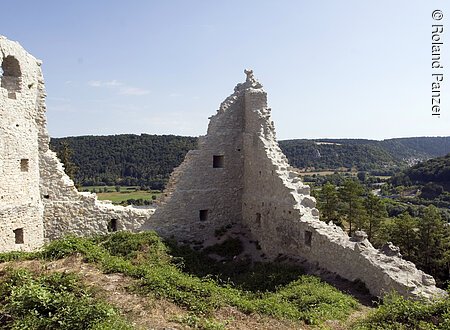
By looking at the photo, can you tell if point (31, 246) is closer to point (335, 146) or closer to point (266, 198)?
point (266, 198)

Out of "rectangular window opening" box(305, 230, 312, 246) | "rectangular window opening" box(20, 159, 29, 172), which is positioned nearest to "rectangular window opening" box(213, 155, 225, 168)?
"rectangular window opening" box(305, 230, 312, 246)

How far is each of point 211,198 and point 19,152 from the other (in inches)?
253

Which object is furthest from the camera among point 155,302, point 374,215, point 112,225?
point 374,215

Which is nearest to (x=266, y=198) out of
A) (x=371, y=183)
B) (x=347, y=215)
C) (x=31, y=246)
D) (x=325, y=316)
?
(x=325, y=316)

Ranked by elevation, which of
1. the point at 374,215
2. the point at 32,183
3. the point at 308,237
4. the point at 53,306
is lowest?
the point at 374,215

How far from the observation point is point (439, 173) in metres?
52.3

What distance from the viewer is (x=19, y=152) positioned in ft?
39.2

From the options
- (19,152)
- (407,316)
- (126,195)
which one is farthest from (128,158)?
(407,316)

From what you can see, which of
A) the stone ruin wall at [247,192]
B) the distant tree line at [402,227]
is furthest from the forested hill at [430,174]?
the stone ruin wall at [247,192]

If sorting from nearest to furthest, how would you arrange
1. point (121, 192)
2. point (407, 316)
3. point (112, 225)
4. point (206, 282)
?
point (407, 316) → point (206, 282) → point (112, 225) → point (121, 192)

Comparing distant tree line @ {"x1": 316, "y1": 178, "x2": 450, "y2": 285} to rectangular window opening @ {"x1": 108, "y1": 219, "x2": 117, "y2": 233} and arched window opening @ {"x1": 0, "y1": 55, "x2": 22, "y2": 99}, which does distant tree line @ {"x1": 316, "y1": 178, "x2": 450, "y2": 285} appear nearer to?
rectangular window opening @ {"x1": 108, "y1": 219, "x2": 117, "y2": 233}

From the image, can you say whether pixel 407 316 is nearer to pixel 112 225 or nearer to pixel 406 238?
pixel 112 225

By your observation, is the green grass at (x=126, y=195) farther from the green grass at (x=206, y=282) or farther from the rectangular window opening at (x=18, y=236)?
the rectangular window opening at (x=18, y=236)

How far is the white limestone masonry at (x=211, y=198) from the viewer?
34.7 feet
